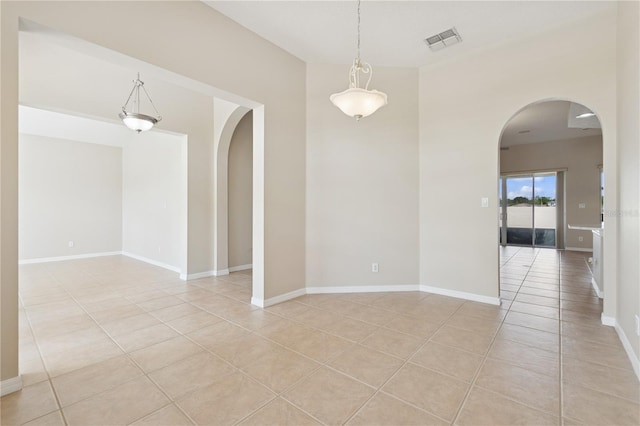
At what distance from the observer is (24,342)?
8.46 feet

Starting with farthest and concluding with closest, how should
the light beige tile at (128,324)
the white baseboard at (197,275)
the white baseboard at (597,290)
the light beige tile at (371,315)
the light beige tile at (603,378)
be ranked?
1. the white baseboard at (197,275)
2. the white baseboard at (597,290)
3. the light beige tile at (371,315)
4. the light beige tile at (128,324)
5. the light beige tile at (603,378)

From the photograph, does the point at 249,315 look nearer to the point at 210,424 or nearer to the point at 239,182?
the point at 210,424

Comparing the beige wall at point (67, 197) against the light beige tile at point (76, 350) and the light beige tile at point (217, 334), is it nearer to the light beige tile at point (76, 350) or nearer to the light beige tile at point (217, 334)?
the light beige tile at point (76, 350)

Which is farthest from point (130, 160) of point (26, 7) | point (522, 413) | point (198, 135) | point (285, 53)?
point (522, 413)

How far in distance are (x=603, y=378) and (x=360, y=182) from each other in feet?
9.88

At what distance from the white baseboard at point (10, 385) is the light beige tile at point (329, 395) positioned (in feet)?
5.92

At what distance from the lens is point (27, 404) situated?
5.75 ft

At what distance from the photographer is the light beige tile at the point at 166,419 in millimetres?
1596

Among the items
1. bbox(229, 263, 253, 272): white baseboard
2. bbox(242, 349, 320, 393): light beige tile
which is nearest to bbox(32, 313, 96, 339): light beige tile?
bbox(242, 349, 320, 393): light beige tile

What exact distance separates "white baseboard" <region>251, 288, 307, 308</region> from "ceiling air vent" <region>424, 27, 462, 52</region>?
3.66 m

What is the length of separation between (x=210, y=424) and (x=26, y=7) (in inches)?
114

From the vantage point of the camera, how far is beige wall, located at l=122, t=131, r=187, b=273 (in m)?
5.42

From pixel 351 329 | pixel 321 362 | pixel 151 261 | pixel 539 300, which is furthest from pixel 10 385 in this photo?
pixel 539 300

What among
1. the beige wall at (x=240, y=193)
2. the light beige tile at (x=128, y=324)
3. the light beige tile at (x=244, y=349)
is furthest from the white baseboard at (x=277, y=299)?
the beige wall at (x=240, y=193)
